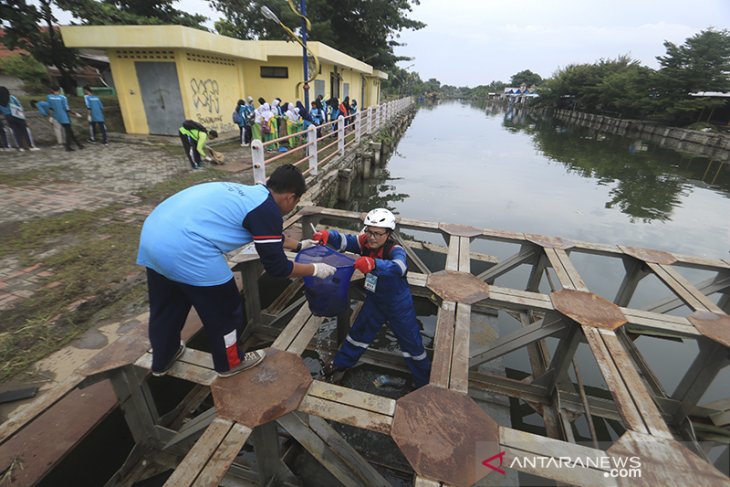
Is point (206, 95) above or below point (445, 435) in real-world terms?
above

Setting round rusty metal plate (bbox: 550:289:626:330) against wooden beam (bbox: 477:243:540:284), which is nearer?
round rusty metal plate (bbox: 550:289:626:330)

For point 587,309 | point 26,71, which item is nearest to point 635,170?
point 587,309

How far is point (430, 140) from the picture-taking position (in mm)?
23359

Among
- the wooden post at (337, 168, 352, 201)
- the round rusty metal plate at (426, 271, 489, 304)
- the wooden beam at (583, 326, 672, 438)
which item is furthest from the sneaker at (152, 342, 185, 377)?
the wooden post at (337, 168, 352, 201)

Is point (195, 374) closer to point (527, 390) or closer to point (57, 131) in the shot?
point (527, 390)

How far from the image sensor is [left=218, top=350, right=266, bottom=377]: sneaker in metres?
2.19

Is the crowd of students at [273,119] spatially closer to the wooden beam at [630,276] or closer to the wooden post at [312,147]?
the wooden post at [312,147]

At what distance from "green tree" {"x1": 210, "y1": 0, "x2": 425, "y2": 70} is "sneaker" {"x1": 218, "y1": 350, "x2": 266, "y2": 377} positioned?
24.3 meters

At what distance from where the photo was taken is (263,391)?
2.07 m

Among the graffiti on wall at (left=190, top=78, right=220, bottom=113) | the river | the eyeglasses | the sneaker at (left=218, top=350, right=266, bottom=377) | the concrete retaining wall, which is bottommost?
the river

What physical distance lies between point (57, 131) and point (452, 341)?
1239 centimetres

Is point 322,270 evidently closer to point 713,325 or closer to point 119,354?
point 119,354

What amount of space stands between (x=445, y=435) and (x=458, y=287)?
1535 millimetres

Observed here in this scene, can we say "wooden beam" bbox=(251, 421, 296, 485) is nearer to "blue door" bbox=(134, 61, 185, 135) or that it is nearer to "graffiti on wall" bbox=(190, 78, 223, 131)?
"blue door" bbox=(134, 61, 185, 135)
